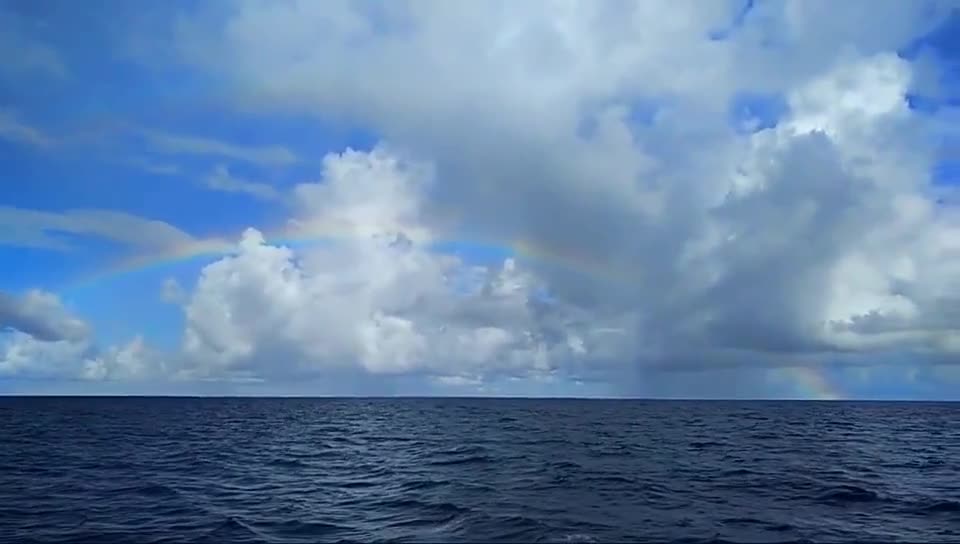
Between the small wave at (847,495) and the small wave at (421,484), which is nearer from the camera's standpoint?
the small wave at (847,495)

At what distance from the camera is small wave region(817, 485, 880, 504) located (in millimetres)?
31047

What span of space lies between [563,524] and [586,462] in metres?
22.3

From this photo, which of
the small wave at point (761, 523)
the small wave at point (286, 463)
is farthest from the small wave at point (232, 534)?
the small wave at point (286, 463)

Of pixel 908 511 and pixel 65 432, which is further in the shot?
pixel 65 432

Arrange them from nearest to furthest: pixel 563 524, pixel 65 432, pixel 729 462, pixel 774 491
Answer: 1. pixel 563 524
2. pixel 774 491
3. pixel 729 462
4. pixel 65 432

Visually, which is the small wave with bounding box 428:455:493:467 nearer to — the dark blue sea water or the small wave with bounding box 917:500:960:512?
the dark blue sea water

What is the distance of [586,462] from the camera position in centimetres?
4644

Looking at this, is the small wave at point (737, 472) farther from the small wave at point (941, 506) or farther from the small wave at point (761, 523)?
the small wave at point (761, 523)

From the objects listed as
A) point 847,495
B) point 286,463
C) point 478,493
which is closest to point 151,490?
point 286,463

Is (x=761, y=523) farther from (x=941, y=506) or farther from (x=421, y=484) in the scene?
(x=421, y=484)

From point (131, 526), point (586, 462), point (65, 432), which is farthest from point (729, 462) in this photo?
point (65, 432)

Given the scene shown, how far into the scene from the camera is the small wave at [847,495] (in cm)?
3105

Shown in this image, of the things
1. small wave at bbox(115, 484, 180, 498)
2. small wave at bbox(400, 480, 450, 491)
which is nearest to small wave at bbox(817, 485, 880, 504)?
small wave at bbox(400, 480, 450, 491)

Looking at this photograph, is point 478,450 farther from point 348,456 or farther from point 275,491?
point 275,491
